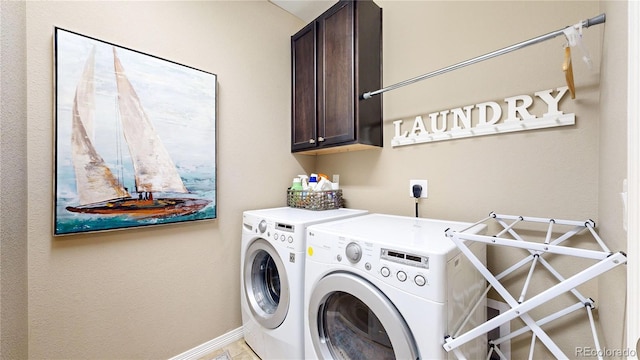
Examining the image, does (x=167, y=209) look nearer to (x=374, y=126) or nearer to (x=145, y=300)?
(x=145, y=300)

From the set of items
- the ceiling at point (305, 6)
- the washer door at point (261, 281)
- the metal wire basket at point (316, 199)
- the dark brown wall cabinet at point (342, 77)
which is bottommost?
the washer door at point (261, 281)

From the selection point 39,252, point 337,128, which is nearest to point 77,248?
point 39,252

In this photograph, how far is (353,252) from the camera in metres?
1.01

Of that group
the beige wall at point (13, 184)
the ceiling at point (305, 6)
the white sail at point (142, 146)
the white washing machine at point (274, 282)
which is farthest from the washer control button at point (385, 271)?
A: the ceiling at point (305, 6)

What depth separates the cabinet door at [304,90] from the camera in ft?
6.45

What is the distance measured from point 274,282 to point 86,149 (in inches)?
51.1

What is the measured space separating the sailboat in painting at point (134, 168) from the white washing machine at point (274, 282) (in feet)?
1.58

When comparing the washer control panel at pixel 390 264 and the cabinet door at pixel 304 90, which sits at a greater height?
the cabinet door at pixel 304 90

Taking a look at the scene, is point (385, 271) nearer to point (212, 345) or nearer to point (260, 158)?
point (260, 158)

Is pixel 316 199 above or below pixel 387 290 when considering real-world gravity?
above

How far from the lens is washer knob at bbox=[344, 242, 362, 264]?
991mm

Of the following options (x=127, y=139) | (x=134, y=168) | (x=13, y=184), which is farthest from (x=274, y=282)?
(x=13, y=184)

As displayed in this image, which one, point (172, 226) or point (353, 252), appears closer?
point (353, 252)

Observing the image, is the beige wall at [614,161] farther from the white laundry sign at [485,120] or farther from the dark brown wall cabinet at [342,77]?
the dark brown wall cabinet at [342,77]
